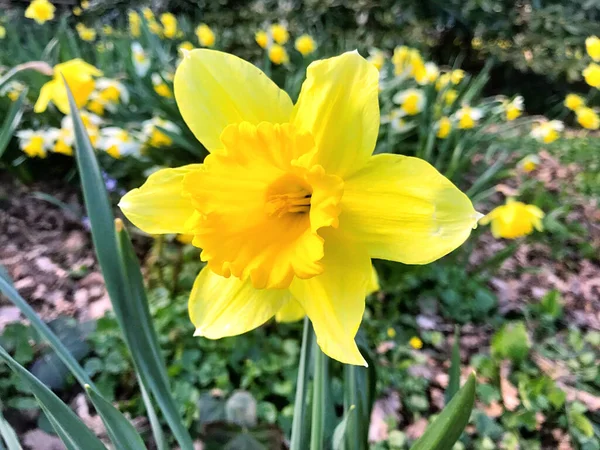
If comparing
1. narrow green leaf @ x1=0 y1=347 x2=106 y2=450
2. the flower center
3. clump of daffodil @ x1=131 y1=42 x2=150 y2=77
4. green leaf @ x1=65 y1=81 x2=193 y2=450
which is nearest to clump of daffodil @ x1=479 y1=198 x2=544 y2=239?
the flower center

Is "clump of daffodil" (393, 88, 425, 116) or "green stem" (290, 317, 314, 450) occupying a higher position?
"green stem" (290, 317, 314, 450)

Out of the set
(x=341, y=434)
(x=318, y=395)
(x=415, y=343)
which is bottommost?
(x=415, y=343)

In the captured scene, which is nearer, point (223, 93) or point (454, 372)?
point (223, 93)

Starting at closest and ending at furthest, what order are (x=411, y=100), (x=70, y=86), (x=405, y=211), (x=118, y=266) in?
(x=405, y=211), (x=118, y=266), (x=70, y=86), (x=411, y=100)

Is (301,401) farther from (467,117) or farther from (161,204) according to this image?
(467,117)

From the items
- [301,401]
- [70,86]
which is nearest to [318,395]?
[301,401]

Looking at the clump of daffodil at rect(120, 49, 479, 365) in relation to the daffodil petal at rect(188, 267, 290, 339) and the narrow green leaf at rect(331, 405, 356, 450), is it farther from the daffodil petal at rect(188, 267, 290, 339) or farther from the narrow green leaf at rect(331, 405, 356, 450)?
the narrow green leaf at rect(331, 405, 356, 450)

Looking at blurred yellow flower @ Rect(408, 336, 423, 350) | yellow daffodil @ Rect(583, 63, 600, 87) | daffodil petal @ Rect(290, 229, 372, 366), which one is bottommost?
blurred yellow flower @ Rect(408, 336, 423, 350)
